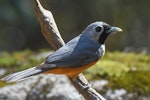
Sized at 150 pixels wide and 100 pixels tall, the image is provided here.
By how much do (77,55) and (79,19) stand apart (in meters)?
9.78

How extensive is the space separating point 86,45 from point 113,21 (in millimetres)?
9124

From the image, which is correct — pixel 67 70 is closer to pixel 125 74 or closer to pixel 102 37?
pixel 102 37

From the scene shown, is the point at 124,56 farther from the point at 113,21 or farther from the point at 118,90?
the point at 113,21

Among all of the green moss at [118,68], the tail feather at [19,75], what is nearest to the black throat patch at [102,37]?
the tail feather at [19,75]

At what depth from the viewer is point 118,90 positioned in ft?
22.4

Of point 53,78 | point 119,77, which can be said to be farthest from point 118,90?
point 53,78

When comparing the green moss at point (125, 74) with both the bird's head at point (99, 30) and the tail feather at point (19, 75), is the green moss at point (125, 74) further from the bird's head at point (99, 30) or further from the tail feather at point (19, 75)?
the tail feather at point (19, 75)

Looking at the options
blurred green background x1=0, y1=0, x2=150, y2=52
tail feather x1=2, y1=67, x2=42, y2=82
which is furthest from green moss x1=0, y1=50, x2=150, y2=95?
blurred green background x1=0, y1=0, x2=150, y2=52

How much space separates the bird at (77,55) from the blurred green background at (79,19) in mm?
8020

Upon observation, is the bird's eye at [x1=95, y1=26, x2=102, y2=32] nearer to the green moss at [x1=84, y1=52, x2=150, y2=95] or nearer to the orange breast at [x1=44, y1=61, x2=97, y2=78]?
the orange breast at [x1=44, y1=61, x2=97, y2=78]

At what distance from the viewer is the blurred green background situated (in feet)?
45.4

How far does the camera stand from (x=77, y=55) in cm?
538

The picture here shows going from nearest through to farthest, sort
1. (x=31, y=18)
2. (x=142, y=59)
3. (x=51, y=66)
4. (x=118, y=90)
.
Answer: (x=51, y=66) → (x=118, y=90) → (x=142, y=59) → (x=31, y=18)

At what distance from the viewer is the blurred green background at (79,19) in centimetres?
1383
